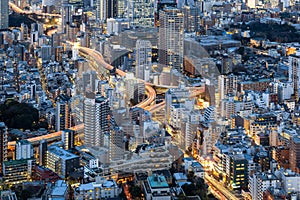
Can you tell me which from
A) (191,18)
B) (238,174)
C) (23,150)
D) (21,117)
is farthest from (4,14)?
(238,174)

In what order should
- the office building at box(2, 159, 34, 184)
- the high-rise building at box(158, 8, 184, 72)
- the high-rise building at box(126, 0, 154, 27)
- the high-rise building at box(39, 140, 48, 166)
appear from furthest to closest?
the high-rise building at box(126, 0, 154, 27), the high-rise building at box(158, 8, 184, 72), the high-rise building at box(39, 140, 48, 166), the office building at box(2, 159, 34, 184)

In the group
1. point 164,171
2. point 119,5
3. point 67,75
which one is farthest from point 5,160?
point 119,5

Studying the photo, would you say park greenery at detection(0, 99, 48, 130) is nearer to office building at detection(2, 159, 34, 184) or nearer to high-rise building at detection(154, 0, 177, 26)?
office building at detection(2, 159, 34, 184)

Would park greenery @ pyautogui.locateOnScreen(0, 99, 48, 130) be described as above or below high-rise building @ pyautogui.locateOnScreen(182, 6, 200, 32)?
below

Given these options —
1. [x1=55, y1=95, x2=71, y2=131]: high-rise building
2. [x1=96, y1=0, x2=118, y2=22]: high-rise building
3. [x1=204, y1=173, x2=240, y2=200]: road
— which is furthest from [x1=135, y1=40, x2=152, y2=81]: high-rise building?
[x1=96, y1=0, x2=118, y2=22]: high-rise building

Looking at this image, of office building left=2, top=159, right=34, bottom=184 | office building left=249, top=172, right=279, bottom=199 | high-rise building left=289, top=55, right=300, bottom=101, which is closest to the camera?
office building left=249, top=172, right=279, bottom=199

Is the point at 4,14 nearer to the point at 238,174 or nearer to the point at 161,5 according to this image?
the point at 161,5
